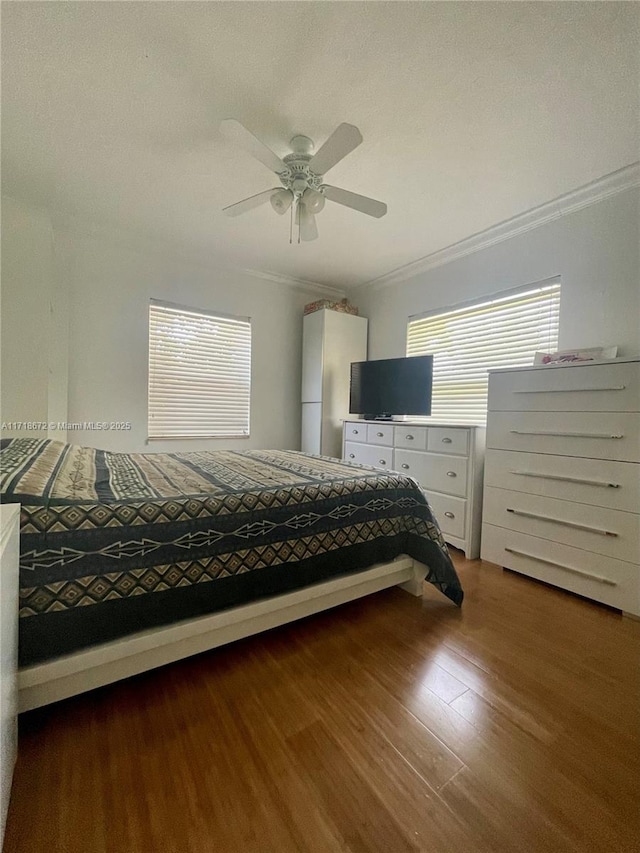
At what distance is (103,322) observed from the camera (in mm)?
2975

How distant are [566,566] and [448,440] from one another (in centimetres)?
102

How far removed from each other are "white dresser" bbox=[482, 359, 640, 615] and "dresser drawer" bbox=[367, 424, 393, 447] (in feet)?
2.81

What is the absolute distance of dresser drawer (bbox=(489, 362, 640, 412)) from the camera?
5.80 feet

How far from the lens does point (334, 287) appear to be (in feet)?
13.6

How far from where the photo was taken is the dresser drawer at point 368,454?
9.98 ft

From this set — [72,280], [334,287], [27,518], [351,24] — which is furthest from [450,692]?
[334,287]

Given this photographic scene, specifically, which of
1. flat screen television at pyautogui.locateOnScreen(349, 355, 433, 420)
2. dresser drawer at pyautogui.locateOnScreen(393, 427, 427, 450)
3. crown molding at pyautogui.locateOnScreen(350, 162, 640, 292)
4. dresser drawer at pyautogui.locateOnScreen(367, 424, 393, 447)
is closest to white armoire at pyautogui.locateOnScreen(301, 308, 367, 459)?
flat screen television at pyautogui.locateOnScreen(349, 355, 433, 420)

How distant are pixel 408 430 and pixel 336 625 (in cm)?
166

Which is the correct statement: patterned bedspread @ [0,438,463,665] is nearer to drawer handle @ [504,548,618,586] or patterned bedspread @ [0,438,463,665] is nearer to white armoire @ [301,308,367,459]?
drawer handle @ [504,548,618,586]

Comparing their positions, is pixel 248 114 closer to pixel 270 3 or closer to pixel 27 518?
pixel 270 3

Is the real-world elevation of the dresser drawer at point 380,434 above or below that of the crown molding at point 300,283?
below

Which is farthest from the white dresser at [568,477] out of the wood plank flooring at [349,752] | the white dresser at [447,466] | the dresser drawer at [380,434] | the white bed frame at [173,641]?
the white bed frame at [173,641]

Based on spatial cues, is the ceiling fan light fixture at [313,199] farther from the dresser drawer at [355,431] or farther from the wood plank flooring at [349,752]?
the wood plank flooring at [349,752]

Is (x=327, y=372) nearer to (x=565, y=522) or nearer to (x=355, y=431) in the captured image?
(x=355, y=431)
